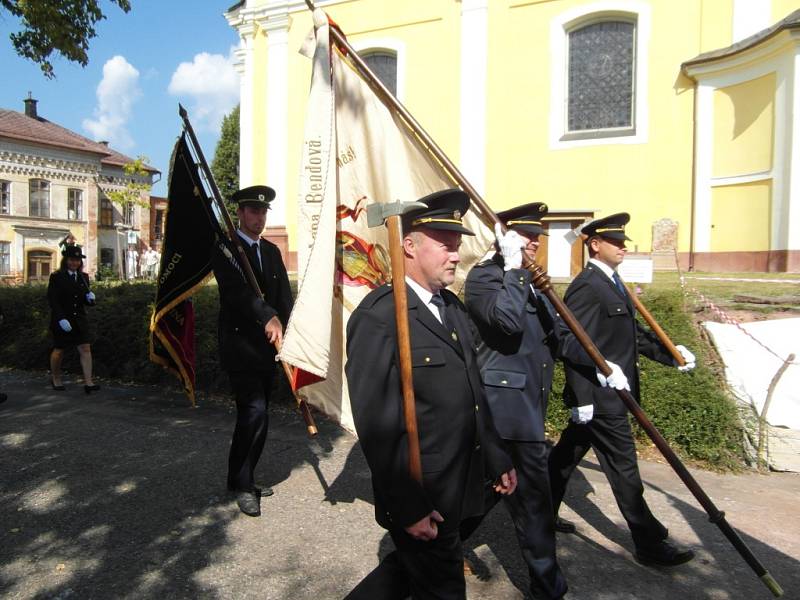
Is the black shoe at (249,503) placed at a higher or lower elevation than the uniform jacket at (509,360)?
lower

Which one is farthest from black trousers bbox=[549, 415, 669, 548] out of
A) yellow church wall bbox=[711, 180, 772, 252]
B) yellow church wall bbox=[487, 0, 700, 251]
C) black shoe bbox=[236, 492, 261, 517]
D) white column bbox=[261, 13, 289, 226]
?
white column bbox=[261, 13, 289, 226]

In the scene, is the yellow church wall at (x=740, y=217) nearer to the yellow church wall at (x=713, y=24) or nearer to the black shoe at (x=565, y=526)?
the yellow church wall at (x=713, y=24)

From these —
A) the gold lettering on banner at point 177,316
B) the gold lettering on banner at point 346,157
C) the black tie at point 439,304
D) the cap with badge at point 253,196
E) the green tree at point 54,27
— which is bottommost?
the gold lettering on banner at point 177,316

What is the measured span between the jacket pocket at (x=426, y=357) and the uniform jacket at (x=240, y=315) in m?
1.98

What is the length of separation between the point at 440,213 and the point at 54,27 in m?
8.55

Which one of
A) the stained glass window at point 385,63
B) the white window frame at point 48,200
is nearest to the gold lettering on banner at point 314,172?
the stained glass window at point 385,63

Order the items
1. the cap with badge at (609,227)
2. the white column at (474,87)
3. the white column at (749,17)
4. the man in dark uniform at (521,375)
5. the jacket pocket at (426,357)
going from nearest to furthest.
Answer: the jacket pocket at (426,357) < the man in dark uniform at (521,375) < the cap with badge at (609,227) < the white column at (749,17) < the white column at (474,87)

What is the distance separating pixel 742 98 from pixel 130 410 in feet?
51.5

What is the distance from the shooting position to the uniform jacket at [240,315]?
4.09 meters

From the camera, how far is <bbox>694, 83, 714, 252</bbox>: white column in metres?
15.5

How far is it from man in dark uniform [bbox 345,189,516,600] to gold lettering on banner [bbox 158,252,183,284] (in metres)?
2.89

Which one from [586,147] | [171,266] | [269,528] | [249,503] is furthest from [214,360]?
[586,147]

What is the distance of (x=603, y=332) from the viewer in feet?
12.2

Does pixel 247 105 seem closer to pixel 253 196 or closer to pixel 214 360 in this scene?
pixel 214 360
